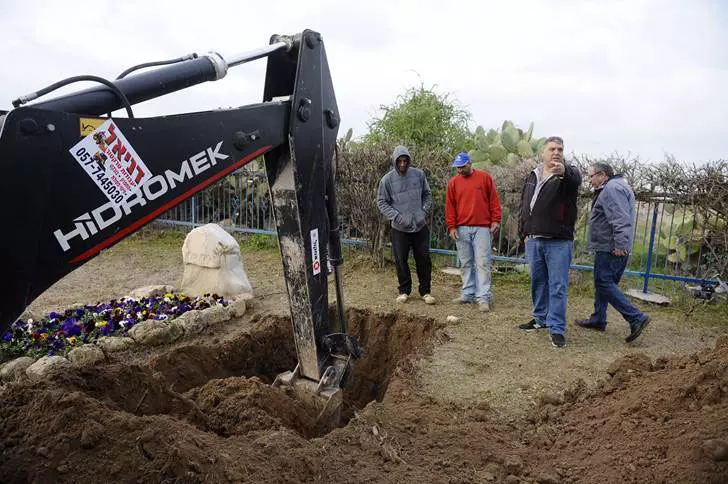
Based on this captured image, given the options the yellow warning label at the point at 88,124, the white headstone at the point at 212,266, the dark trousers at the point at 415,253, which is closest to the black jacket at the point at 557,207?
the dark trousers at the point at 415,253

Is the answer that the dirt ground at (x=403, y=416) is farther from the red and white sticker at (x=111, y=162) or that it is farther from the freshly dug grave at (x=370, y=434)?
the red and white sticker at (x=111, y=162)

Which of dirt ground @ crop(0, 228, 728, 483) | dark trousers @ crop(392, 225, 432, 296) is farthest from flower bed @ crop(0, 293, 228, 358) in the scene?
dark trousers @ crop(392, 225, 432, 296)

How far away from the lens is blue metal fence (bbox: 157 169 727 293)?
7.54 meters

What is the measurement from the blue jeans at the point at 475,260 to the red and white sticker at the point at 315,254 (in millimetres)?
4018

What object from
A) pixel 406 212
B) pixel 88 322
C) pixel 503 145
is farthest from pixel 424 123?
pixel 88 322

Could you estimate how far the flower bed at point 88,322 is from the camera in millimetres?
5242

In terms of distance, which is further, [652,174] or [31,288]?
[652,174]

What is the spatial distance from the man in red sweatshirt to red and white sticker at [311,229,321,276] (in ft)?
13.0

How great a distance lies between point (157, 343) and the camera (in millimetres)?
5617

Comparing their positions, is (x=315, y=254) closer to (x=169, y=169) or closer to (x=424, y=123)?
(x=169, y=169)

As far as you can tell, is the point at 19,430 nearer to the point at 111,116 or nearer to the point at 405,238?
the point at 111,116

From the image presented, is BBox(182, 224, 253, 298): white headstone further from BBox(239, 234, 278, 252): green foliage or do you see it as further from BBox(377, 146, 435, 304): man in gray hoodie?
BBox(239, 234, 278, 252): green foliage

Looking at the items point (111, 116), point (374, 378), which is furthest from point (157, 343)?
point (111, 116)

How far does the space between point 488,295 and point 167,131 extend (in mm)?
5315
